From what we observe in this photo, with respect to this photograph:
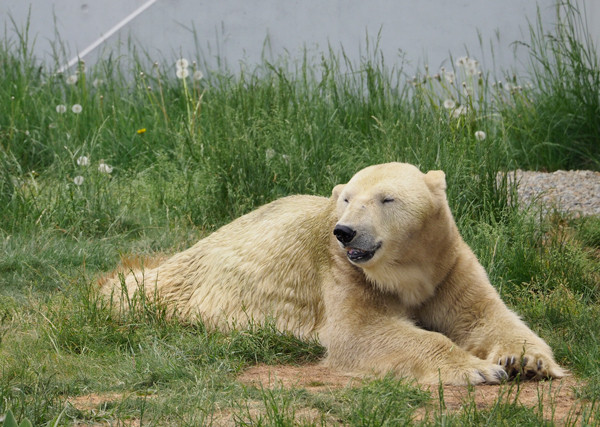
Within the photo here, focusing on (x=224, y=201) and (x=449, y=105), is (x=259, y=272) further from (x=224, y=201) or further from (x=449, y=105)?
(x=449, y=105)

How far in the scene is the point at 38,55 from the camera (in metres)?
8.71

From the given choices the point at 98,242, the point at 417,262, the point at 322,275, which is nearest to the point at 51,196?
the point at 98,242

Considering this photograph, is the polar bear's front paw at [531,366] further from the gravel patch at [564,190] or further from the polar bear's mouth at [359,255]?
the gravel patch at [564,190]

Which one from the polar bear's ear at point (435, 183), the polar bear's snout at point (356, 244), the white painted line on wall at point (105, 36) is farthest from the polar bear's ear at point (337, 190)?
the white painted line on wall at point (105, 36)

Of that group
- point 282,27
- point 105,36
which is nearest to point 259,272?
point 282,27

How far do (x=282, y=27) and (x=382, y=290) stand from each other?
5193 mm

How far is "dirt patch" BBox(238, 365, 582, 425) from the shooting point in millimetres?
2953

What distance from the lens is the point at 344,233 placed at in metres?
3.58

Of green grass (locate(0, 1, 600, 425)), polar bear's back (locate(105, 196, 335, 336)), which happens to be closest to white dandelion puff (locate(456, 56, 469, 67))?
green grass (locate(0, 1, 600, 425))

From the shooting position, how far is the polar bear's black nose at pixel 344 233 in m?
3.57

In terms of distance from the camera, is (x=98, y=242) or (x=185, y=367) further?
(x=98, y=242)

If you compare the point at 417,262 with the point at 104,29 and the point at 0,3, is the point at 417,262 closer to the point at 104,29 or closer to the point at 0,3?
the point at 104,29

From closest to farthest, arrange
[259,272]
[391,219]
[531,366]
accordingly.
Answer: [531,366] → [391,219] → [259,272]

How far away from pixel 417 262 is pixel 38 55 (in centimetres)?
606
